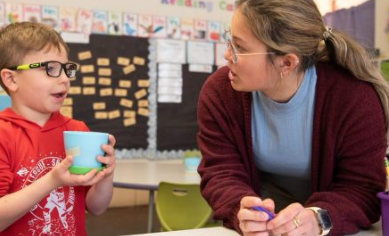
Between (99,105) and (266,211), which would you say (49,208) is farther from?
(99,105)

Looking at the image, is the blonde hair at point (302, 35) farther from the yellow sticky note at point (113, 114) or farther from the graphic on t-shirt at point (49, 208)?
the yellow sticky note at point (113, 114)

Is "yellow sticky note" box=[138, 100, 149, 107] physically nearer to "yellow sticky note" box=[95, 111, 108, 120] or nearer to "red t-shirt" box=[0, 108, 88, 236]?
"yellow sticky note" box=[95, 111, 108, 120]

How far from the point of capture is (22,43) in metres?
1.46

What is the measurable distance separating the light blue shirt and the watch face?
32cm

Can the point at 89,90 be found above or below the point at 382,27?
below

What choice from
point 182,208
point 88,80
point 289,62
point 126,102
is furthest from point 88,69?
point 289,62

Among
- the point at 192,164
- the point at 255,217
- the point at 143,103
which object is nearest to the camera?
the point at 255,217

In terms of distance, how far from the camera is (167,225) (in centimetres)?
289

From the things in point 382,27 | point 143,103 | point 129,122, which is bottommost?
point 129,122

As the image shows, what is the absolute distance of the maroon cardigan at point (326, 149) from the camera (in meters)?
1.34

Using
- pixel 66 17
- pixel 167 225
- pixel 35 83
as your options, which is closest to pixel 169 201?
pixel 167 225

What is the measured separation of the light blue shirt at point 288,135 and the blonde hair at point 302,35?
12cm

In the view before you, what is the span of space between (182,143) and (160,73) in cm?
88

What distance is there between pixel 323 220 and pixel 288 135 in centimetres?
40
